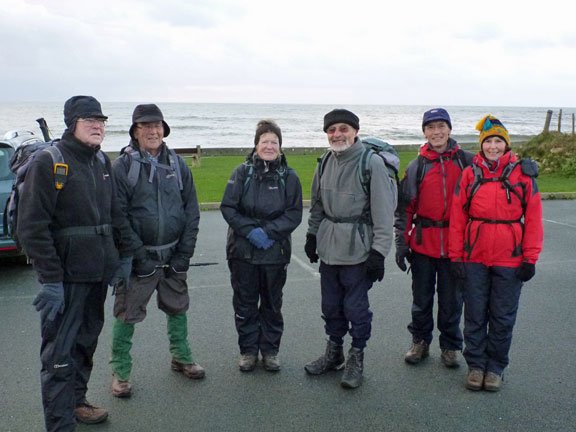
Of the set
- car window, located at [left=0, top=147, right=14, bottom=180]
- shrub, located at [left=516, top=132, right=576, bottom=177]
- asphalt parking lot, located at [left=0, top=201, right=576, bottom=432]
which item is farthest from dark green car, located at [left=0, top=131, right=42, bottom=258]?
shrub, located at [left=516, top=132, right=576, bottom=177]

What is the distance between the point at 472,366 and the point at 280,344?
5.33 ft

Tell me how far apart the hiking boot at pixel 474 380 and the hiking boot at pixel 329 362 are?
97 cm

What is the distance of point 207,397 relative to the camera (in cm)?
374

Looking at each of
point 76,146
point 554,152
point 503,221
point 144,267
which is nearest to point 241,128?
point 554,152

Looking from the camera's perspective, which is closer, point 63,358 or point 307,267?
point 63,358

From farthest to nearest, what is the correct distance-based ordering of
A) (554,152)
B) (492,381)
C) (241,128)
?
(241,128) → (554,152) → (492,381)

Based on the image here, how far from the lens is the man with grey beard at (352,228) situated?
3.84 m

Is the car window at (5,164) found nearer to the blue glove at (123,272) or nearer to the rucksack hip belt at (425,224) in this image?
the blue glove at (123,272)

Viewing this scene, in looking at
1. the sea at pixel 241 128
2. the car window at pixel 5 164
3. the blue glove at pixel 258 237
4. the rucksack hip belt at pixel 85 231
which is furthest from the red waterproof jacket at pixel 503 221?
the sea at pixel 241 128

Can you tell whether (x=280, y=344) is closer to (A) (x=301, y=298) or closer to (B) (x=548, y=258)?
(A) (x=301, y=298)

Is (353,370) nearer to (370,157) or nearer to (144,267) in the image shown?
(370,157)

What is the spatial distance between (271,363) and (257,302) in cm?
49

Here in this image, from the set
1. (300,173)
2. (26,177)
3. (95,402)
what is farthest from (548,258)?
(300,173)

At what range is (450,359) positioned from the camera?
4230 mm
